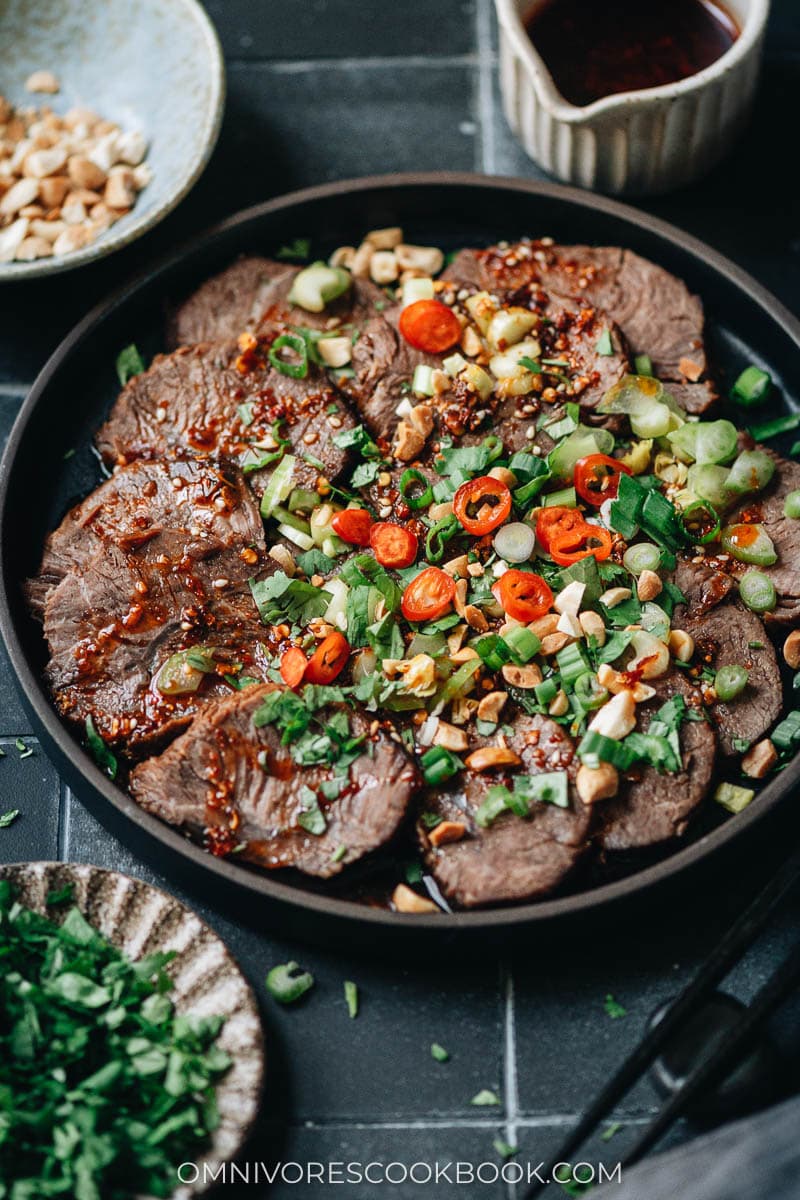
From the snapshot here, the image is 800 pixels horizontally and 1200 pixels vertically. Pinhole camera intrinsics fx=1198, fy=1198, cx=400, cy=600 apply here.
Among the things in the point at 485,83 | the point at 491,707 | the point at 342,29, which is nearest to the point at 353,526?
the point at 491,707

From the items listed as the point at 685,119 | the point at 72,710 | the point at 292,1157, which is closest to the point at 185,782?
the point at 72,710

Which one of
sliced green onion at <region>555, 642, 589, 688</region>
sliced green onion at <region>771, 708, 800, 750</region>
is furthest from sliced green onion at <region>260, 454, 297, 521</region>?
sliced green onion at <region>771, 708, 800, 750</region>

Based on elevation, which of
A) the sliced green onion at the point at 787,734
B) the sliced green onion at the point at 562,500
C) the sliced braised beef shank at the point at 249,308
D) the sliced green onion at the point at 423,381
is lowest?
the sliced green onion at the point at 787,734

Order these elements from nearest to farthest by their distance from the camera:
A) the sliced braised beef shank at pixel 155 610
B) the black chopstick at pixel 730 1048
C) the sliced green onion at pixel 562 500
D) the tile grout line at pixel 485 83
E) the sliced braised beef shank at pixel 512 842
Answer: the black chopstick at pixel 730 1048 < the sliced braised beef shank at pixel 512 842 < the sliced braised beef shank at pixel 155 610 < the sliced green onion at pixel 562 500 < the tile grout line at pixel 485 83

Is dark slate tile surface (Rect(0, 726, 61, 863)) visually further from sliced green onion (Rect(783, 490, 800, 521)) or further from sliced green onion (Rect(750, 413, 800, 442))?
sliced green onion (Rect(750, 413, 800, 442))

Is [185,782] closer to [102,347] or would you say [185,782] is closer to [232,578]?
[232,578]

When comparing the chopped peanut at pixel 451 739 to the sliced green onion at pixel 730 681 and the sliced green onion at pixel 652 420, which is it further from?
the sliced green onion at pixel 652 420

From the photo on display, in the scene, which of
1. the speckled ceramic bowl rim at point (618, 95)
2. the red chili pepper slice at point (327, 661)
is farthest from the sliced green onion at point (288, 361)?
the speckled ceramic bowl rim at point (618, 95)

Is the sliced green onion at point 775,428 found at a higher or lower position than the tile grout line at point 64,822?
higher
